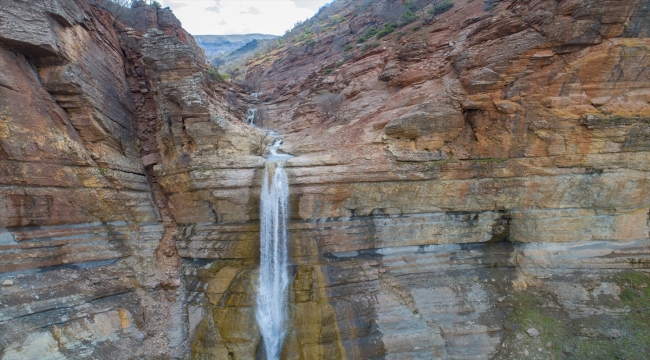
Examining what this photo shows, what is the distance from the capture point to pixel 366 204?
1143 centimetres

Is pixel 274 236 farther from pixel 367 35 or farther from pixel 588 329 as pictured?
pixel 367 35

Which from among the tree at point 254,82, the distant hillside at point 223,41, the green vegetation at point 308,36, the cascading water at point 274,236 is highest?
the distant hillside at point 223,41

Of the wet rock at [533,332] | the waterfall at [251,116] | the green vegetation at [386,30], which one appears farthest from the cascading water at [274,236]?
the green vegetation at [386,30]

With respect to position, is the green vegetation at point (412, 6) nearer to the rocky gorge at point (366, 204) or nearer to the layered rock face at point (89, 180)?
the rocky gorge at point (366, 204)

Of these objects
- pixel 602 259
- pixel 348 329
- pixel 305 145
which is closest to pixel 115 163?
pixel 305 145

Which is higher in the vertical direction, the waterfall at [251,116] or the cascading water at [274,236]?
the waterfall at [251,116]

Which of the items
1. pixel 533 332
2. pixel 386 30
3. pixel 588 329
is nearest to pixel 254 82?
pixel 386 30

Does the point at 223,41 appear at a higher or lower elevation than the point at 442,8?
higher

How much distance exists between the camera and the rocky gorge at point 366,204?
9.57 metres

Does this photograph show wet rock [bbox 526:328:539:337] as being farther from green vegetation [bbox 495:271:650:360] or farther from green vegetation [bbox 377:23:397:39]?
green vegetation [bbox 377:23:397:39]

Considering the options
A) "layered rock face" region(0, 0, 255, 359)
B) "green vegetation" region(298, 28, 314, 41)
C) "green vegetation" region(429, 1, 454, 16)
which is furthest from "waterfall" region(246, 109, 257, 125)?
"green vegetation" region(429, 1, 454, 16)

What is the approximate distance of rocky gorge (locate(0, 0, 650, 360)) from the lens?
9570mm

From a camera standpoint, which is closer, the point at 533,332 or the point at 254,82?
the point at 533,332

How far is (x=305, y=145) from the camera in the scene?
13.1 meters
